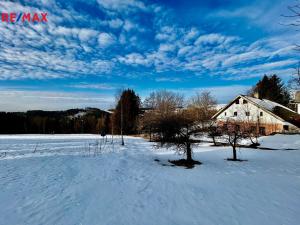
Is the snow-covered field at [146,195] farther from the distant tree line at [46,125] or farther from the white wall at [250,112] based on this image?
the distant tree line at [46,125]

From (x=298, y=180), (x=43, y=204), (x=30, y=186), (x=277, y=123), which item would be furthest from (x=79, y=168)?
(x=277, y=123)

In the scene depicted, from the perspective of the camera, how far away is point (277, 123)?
3444 centimetres

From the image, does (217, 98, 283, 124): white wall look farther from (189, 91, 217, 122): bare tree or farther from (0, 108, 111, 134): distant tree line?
(0, 108, 111, 134): distant tree line

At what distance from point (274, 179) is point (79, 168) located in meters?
10.2

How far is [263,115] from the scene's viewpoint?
36.2 meters

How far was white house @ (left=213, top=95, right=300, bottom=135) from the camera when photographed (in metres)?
34.1

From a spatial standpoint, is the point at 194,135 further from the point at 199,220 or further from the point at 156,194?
the point at 199,220

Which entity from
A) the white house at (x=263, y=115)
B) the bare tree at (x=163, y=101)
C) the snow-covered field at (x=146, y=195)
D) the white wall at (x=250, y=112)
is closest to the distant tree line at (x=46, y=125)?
the bare tree at (x=163, y=101)

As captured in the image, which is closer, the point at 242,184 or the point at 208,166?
the point at 242,184

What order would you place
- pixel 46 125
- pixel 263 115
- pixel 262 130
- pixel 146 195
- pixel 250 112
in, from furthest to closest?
pixel 46 125, pixel 250 112, pixel 262 130, pixel 263 115, pixel 146 195

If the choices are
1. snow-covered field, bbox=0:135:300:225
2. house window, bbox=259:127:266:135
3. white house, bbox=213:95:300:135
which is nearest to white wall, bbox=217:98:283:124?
white house, bbox=213:95:300:135

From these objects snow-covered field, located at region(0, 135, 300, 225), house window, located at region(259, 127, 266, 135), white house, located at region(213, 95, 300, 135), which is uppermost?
white house, located at region(213, 95, 300, 135)

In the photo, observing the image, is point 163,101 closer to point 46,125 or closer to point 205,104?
point 205,104

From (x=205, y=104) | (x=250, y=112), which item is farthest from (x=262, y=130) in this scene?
(x=205, y=104)
